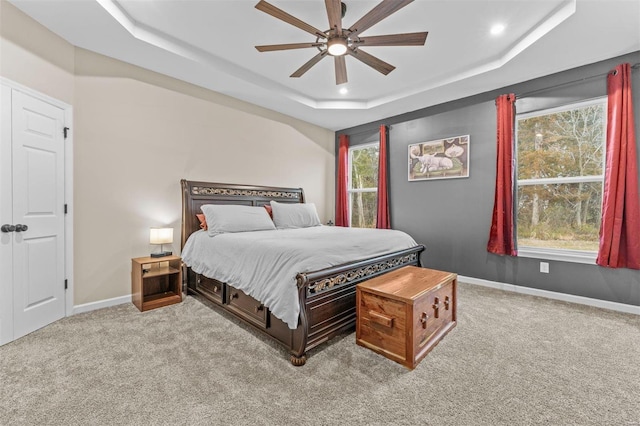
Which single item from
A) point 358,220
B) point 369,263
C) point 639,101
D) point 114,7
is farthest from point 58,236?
point 639,101

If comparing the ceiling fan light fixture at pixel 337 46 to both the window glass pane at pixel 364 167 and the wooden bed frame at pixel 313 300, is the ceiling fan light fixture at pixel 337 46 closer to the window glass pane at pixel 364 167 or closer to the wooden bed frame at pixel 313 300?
the wooden bed frame at pixel 313 300

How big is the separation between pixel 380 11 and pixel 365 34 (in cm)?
104

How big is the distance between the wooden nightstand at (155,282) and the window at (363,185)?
11.8ft

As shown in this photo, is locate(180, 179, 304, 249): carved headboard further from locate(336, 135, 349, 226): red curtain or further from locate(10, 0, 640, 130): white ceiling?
locate(10, 0, 640, 130): white ceiling

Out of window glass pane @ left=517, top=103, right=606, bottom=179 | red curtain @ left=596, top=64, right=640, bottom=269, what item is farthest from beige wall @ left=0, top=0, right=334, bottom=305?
red curtain @ left=596, top=64, right=640, bottom=269

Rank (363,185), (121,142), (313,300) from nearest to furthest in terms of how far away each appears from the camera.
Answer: (313,300)
(121,142)
(363,185)

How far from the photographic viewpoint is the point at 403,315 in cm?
197

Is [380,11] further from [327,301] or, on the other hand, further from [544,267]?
[544,267]

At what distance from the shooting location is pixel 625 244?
3.01 metres

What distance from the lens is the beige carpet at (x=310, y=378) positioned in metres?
1.51

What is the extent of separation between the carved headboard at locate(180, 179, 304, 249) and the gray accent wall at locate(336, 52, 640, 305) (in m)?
2.16

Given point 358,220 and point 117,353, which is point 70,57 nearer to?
point 117,353

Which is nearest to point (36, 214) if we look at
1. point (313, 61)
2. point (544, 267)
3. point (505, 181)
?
point (313, 61)

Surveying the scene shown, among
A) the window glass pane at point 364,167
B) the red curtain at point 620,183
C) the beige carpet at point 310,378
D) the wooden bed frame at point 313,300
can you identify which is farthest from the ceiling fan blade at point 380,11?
the window glass pane at point 364,167
